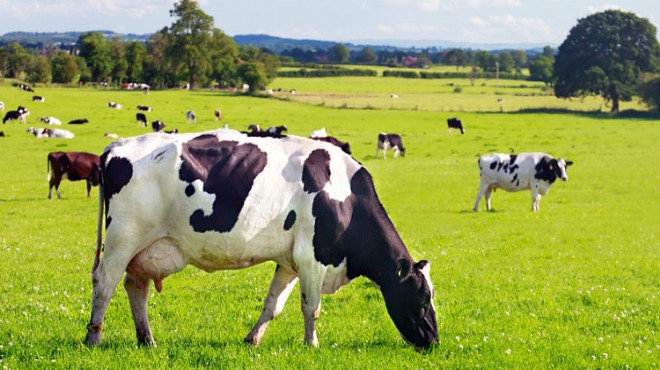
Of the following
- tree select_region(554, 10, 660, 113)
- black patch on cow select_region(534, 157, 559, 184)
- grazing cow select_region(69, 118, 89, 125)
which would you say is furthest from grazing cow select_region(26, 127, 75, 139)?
tree select_region(554, 10, 660, 113)

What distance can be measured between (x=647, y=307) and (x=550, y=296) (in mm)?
1460

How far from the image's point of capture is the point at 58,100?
79.1 metres

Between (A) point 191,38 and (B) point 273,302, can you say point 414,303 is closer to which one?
(B) point 273,302

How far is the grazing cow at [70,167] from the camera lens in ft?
92.5

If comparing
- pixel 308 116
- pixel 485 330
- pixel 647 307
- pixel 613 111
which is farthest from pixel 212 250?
pixel 613 111

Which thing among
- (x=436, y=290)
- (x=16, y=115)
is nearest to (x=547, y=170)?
(x=436, y=290)

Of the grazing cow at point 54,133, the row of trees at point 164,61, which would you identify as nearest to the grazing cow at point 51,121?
the grazing cow at point 54,133

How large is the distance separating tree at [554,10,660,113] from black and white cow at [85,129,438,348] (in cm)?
8626

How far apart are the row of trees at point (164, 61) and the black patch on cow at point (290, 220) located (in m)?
101

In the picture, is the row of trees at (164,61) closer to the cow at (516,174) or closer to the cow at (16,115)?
the cow at (16,115)

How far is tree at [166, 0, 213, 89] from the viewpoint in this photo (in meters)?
114

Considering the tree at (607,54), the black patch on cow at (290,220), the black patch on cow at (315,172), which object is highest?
the tree at (607,54)

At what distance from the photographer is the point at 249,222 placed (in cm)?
853

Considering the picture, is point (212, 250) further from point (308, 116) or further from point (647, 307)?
point (308, 116)
